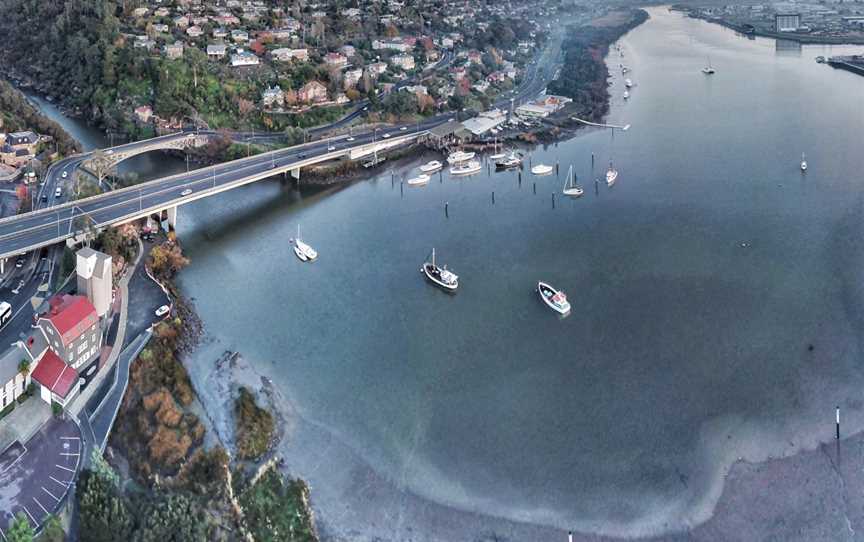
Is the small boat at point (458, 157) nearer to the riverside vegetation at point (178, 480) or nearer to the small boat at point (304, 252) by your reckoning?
the small boat at point (304, 252)

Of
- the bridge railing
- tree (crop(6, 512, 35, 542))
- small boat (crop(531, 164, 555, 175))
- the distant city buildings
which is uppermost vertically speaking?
the distant city buildings

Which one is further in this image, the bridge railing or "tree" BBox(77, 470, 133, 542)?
the bridge railing

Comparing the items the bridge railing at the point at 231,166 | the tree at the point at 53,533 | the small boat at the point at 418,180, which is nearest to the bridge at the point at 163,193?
the bridge railing at the point at 231,166

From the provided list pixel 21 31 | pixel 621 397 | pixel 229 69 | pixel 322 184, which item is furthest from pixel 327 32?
pixel 621 397

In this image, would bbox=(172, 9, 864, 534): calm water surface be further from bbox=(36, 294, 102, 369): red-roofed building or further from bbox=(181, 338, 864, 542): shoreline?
bbox=(36, 294, 102, 369): red-roofed building

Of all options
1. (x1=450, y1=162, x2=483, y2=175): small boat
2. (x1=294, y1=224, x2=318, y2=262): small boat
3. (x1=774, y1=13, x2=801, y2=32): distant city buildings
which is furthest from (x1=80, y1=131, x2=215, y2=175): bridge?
(x1=774, y1=13, x2=801, y2=32): distant city buildings

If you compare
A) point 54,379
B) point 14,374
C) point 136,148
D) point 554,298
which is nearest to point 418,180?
point 554,298

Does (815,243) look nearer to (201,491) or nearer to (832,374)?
(832,374)
